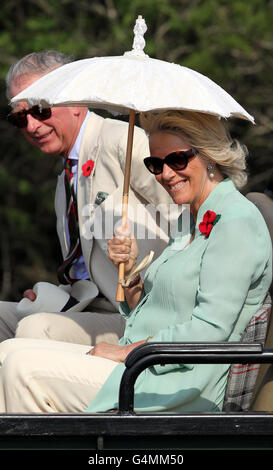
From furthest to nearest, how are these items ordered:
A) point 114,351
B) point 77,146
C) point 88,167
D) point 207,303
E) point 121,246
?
1. point 77,146
2. point 88,167
3. point 121,246
4. point 114,351
5. point 207,303

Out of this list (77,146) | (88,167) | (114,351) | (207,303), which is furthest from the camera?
(77,146)

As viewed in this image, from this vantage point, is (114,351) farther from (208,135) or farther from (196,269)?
(208,135)

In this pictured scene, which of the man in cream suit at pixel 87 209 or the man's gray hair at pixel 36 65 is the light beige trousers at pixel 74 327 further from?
the man's gray hair at pixel 36 65

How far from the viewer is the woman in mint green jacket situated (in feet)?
8.38

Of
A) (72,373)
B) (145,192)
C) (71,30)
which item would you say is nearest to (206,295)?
(72,373)

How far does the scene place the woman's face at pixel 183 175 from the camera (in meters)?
2.81

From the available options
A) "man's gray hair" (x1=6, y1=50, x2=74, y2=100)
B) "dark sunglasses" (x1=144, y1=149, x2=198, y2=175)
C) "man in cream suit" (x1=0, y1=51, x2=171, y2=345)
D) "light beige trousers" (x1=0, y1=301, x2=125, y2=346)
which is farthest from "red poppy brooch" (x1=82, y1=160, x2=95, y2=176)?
"dark sunglasses" (x1=144, y1=149, x2=198, y2=175)

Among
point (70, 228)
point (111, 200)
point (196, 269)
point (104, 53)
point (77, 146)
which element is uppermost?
point (104, 53)

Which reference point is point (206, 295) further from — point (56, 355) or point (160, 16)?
point (160, 16)

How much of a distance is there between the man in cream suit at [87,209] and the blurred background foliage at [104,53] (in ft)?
17.2

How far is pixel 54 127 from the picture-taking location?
143 inches

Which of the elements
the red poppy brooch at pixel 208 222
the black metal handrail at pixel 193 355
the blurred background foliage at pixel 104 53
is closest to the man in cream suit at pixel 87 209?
the red poppy brooch at pixel 208 222

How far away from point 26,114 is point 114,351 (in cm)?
123

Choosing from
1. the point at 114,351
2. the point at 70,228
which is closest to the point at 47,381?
the point at 114,351
